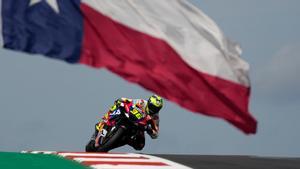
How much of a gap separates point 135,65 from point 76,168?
17.2 feet

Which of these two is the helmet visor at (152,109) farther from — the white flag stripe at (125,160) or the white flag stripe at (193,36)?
the white flag stripe at (193,36)

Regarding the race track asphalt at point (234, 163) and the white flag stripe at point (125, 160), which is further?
the race track asphalt at point (234, 163)

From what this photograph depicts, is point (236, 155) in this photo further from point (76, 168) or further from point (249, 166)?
point (76, 168)

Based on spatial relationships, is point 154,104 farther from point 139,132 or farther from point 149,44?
point 149,44

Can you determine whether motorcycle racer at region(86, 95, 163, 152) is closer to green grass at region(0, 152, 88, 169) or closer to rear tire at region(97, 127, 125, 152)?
rear tire at region(97, 127, 125, 152)

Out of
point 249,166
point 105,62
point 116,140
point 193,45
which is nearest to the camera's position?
point 105,62

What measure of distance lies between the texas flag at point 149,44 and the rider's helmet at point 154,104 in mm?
8990

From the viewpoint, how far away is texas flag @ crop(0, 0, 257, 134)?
20.0ft

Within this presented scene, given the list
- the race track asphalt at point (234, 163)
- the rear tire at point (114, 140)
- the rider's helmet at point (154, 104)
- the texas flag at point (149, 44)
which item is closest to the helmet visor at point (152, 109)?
the rider's helmet at point (154, 104)

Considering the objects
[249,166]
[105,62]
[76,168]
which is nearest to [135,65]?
[105,62]

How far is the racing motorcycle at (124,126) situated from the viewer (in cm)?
1574

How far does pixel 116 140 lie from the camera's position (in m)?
15.9

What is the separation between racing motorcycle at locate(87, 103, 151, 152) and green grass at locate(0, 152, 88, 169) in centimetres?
298

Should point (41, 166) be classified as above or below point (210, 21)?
below
